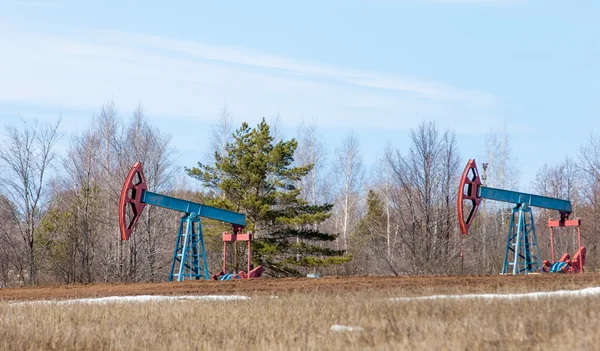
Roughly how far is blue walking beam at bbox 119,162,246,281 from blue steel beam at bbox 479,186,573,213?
9690 millimetres

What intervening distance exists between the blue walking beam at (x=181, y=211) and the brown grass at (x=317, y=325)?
12.6 m

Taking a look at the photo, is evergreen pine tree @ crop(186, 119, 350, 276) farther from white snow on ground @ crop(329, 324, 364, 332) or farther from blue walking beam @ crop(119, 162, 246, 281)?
white snow on ground @ crop(329, 324, 364, 332)

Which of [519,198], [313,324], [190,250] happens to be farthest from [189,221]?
[313,324]

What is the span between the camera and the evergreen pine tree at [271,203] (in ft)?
139

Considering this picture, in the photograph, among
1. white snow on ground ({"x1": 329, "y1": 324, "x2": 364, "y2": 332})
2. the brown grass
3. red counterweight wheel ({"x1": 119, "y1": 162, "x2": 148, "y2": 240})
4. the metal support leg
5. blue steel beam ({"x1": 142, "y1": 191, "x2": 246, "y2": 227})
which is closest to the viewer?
the brown grass

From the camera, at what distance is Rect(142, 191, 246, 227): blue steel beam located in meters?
28.5

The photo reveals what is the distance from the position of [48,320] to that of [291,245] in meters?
30.2

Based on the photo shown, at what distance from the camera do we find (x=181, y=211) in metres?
29.8

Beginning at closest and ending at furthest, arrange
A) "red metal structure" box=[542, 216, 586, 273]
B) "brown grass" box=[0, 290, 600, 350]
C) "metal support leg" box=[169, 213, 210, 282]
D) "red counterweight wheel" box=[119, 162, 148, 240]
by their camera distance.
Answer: "brown grass" box=[0, 290, 600, 350] < "red counterweight wheel" box=[119, 162, 148, 240] < "metal support leg" box=[169, 213, 210, 282] < "red metal structure" box=[542, 216, 586, 273]

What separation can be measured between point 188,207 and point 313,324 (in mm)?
19376

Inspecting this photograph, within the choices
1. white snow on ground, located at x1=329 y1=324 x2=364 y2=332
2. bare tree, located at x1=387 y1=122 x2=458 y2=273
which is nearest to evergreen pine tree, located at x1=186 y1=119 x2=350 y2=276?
bare tree, located at x1=387 y1=122 x2=458 y2=273

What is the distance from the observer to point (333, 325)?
1109 cm

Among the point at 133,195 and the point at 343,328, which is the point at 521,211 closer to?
the point at 133,195

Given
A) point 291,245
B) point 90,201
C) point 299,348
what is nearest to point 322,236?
point 291,245
